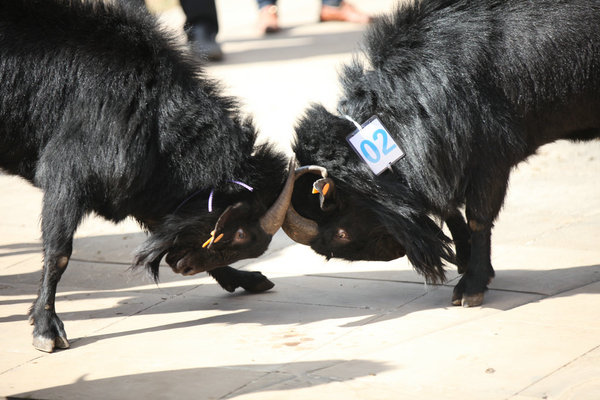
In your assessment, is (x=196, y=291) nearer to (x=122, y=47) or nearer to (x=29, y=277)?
(x=29, y=277)

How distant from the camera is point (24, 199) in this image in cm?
831

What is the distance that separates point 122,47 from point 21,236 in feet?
9.08

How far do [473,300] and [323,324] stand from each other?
2.96 feet

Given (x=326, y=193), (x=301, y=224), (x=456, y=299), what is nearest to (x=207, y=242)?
(x=301, y=224)

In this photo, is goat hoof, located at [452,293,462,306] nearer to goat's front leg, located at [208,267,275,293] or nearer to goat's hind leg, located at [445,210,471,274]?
goat's hind leg, located at [445,210,471,274]

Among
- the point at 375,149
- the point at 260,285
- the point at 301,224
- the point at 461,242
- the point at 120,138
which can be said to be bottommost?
the point at 260,285

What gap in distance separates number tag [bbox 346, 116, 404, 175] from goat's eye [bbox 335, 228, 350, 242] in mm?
388

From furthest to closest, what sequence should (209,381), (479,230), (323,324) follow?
(479,230)
(323,324)
(209,381)

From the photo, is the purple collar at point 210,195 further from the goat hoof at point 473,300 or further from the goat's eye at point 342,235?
the goat hoof at point 473,300

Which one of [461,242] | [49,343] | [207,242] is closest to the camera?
[49,343]

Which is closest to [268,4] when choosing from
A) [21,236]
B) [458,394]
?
[21,236]

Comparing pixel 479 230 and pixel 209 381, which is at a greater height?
pixel 479 230

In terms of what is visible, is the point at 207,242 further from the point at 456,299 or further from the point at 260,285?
the point at 456,299

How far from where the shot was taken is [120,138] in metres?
4.86
